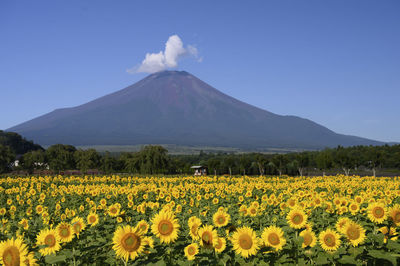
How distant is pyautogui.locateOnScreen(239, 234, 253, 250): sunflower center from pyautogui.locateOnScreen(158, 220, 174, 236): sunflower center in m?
0.78

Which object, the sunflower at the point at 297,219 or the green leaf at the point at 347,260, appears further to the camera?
the sunflower at the point at 297,219

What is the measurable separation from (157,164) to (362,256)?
148 feet

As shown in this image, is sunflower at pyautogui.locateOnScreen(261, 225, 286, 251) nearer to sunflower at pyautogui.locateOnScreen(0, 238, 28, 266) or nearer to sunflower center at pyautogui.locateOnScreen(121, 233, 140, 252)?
sunflower center at pyautogui.locateOnScreen(121, 233, 140, 252)

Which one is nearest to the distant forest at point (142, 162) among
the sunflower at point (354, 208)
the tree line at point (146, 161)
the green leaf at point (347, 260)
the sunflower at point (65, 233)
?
the tree line at point (146, 161)

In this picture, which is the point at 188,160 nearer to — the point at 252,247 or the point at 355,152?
the point at 355,152

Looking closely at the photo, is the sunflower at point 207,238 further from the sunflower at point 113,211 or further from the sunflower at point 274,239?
the sunflower at point 113,211

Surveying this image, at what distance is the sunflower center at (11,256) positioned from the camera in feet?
10.9

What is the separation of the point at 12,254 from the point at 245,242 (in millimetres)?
2341

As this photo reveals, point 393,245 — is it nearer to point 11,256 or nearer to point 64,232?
point 64,232

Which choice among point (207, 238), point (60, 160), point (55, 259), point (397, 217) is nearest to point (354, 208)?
point (397, 217)

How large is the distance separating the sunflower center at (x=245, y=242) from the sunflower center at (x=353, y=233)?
5.07 feet

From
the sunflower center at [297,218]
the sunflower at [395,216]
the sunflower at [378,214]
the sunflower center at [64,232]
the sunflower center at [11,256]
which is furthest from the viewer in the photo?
the sunflower at [378,214]

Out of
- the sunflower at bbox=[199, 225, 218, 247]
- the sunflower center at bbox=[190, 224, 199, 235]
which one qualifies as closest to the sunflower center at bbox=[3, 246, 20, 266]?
the sunflower at bbox=[199, 225, 218, 247]

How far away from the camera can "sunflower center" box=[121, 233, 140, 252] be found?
3.49m
